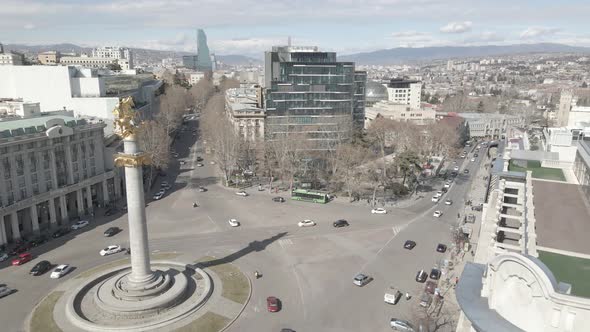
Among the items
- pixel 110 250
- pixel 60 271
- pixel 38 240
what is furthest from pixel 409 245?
pixel 38 240

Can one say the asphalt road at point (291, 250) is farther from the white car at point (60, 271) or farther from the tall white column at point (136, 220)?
the tall white column at point (136, 220)

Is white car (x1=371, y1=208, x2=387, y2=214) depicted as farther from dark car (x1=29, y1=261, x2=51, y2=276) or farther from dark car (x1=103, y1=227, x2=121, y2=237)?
dark car (x1=29, y1=261, x2=51, y2=276)

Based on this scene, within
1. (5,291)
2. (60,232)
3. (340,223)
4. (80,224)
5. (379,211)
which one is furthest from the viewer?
(379,211)

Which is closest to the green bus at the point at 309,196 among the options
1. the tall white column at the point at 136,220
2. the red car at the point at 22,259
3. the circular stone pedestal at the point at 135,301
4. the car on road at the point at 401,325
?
the circular stone pedestal at the point at 135,301

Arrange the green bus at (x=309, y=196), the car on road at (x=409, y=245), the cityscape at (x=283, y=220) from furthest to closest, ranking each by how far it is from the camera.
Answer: the green bus at (x=309, y=196) → the car on road at (x=409, y=245) → the cityscape at (x=283, y=220)

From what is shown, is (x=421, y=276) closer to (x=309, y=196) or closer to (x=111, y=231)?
(x=309, y=196)

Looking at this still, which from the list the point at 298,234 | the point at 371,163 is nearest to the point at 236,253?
the point at 298,234

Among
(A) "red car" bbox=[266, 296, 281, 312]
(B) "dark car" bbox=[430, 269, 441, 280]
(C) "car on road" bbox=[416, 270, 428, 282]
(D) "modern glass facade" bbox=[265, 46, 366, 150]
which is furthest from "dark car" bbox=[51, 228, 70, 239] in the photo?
(D) "modern glass facade" bbox=[265, 46, 366, 150]

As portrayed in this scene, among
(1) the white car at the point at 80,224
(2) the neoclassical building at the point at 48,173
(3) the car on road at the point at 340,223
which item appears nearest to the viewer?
(2) the neoclassical building at the point at 48,173
